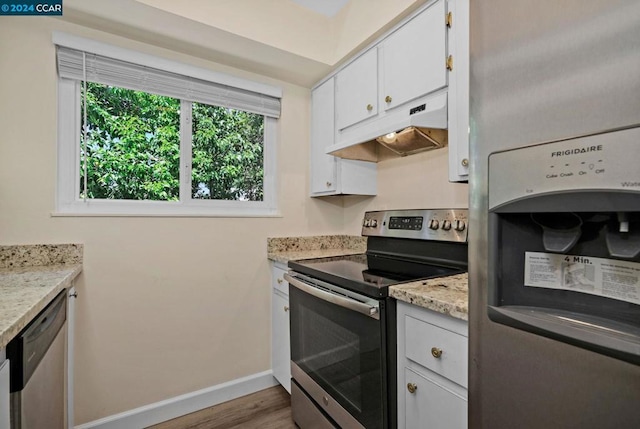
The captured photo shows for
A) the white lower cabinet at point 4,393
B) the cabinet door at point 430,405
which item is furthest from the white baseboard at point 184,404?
the cabinet door at point 430,405

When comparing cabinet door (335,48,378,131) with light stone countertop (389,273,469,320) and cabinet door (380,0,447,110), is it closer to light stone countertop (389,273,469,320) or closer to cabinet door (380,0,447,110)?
cabinet door (380,0,447,110)

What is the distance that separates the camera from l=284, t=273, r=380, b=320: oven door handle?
1.13 meters

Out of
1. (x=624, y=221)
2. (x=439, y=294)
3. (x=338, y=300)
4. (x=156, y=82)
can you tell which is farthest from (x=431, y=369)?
(x=156, y=82)

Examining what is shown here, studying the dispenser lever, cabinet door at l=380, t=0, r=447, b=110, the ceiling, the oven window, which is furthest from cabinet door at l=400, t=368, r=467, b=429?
the ceiling

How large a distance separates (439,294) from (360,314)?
329 millimetres

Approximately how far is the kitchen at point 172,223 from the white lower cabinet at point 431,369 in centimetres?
87

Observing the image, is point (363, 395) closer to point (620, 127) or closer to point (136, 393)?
point (620, 127)

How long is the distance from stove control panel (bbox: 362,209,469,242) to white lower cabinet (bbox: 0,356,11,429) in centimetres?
161

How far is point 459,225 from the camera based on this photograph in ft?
4.93

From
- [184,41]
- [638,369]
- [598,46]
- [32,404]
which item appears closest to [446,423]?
[638,369]

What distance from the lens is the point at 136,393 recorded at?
5.75 ft

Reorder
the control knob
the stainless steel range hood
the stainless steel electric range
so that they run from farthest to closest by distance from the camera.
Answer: the control knob → the stainless steel range hood → the stainless steel electric range

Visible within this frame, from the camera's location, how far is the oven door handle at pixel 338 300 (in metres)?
1.13

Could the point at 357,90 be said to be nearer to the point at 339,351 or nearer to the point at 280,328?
the point at 339,351
